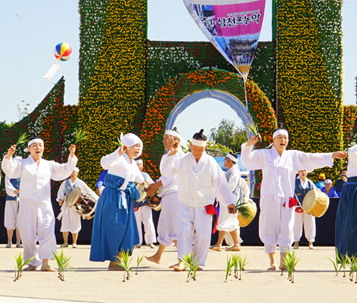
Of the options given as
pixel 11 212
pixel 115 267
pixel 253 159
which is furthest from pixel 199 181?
pixel 11 212

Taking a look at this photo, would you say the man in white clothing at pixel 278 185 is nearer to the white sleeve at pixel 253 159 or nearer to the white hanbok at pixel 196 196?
the white sleeve at pixel 253 159

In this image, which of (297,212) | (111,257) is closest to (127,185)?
(111,257)

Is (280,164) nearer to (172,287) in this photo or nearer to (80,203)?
(172,287)

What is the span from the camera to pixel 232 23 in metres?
17.7

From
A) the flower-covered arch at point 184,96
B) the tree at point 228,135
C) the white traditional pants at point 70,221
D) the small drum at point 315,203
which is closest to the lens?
the small drum at point 315,203

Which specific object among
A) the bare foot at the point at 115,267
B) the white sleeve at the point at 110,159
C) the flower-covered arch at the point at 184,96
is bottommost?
the bare foot at the point at 115,267

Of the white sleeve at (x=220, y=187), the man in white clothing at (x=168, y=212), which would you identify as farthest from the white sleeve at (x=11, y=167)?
the white sleeve at (x=220, y=187)

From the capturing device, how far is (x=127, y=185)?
8.51 meters

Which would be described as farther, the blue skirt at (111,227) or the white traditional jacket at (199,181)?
the blue skirt at (111,227)

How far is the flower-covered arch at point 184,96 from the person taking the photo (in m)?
18.4

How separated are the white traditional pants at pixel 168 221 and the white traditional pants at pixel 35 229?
1.56 metres

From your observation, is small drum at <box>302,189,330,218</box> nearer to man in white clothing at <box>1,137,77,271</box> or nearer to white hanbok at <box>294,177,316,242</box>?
white hanbok at <box>294,177,316,242</box>

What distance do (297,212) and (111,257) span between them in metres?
5.91

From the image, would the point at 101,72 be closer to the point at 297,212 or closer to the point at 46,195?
the point at 297,212
